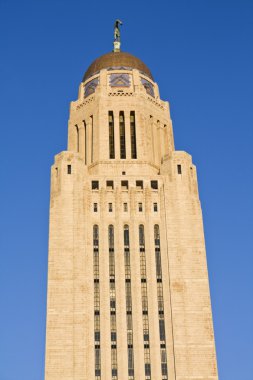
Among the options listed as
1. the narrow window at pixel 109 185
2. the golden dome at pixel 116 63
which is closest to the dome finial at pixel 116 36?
the golden dome at pixel 116 63

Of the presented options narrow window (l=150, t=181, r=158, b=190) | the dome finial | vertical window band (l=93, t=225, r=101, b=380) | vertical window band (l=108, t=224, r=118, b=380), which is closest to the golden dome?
the dome finial

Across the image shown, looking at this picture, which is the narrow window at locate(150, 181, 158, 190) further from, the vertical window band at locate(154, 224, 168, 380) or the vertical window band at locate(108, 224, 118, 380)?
the vertical window band at locate(108, 224, 118, 380)

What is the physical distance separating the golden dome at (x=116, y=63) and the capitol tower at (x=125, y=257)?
5058 mm

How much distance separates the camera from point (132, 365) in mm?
56781

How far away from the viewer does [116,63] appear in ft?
252

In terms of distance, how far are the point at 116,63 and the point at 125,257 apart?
24771 mm

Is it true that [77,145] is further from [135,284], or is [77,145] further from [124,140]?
[135,284]

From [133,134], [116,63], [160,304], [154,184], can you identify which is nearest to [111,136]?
[133,134]

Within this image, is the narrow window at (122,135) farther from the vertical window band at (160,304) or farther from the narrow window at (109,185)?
the vertical window band at (160,304)

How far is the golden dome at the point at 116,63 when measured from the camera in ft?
252

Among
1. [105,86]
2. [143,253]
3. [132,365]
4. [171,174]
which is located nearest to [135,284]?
[143,253]

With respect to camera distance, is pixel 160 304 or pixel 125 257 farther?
pixel 125 257

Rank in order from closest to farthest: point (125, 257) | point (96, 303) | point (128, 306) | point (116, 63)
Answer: point (96, 303)
point (128, 306)
point (125, 257)
point (116, 63)

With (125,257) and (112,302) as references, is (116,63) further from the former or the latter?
(112,302)
